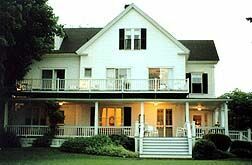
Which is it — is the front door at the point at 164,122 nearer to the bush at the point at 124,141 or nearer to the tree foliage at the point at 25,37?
the bush at the point at 124,141

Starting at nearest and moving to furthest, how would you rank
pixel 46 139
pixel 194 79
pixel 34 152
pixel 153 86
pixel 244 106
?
1. pixel 34 152
2. pixel 46 139
3. pixel 153 86
4. pixel 194 79
5. pixel 244 106

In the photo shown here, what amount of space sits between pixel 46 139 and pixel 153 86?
27.8 ft

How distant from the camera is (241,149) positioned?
25688 millimetres

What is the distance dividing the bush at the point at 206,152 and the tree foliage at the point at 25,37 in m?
11.4

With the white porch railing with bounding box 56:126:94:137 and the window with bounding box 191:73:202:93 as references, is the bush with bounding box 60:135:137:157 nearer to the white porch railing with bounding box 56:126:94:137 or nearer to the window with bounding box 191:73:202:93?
the white porch railing with bounding box 56:126:94:137

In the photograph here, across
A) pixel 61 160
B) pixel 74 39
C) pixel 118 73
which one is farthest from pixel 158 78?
pixel 61 160

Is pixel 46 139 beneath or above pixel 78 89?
beneath

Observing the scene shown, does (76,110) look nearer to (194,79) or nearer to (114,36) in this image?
(114,36)

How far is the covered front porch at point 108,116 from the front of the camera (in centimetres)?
3050

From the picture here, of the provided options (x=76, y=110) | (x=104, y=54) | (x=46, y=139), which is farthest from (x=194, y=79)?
(x=46, y=139)

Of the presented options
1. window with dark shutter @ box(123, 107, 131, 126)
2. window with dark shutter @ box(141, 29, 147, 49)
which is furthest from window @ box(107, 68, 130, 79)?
window with dark shutter @ box(123, 107, 131, 126)

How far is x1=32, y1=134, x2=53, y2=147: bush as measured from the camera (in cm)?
2902

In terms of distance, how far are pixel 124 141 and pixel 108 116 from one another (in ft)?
19.6

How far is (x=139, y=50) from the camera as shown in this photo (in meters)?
32.7
